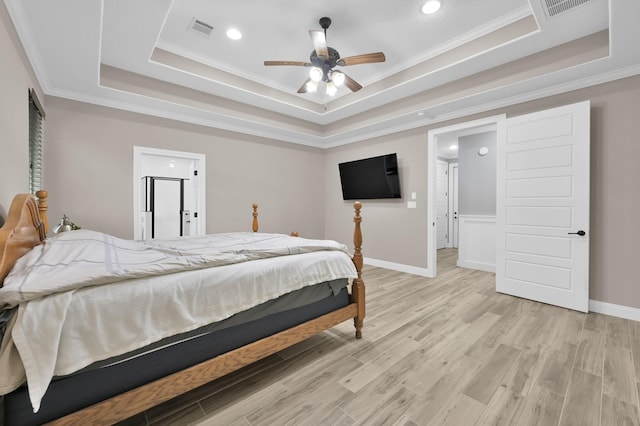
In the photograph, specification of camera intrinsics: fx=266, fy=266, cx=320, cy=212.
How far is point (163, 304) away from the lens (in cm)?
134

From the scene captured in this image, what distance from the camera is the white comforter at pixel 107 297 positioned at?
3.28 ft

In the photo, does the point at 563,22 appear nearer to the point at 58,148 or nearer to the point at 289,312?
the point at 289,312

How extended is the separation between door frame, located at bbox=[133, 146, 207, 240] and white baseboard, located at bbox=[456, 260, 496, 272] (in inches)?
183

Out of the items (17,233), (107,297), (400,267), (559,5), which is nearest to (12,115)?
(17,233)

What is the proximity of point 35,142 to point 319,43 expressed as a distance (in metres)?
3.10

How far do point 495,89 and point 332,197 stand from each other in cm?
339

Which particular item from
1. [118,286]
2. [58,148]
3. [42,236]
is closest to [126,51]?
[58,148]

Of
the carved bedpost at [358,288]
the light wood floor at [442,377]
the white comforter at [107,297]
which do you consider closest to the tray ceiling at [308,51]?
the white comforter at [107,297]

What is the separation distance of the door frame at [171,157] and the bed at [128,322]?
66.8 inches

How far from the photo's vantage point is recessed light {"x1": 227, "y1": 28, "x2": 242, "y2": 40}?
298 centimetres

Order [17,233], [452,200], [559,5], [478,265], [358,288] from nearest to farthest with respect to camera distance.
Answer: [17,233], [559,5], [358,288], [478,265], [452,200]

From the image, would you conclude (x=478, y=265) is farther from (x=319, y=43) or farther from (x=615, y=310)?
(x=319, y=43)

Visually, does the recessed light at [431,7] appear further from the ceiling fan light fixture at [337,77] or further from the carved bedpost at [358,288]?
the carved bedpost at [358,288]

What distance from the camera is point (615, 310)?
2764mm
